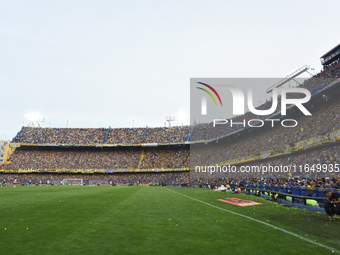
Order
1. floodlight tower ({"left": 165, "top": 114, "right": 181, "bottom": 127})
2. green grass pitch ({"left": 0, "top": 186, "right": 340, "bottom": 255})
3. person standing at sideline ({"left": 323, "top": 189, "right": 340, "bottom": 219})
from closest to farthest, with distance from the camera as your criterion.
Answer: green grass pitch ({"left": 0, "top": 186, "right": 340, "bottom": 255}), person standing at sideline ({"left": 323, "top": 189, "right": 340, "bottom": 219}), floodlight tower ({"left": 165, "top": 114, "right": 181, "bottom": 127})

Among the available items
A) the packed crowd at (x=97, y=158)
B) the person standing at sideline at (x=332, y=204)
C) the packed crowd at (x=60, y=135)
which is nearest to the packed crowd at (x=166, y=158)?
the packed crowd at (x=97, y=158)

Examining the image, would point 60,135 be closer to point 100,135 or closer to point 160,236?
point 100,135

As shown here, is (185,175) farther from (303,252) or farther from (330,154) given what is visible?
(303,252)

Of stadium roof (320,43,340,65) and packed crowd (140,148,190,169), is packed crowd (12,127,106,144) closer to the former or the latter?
packed crowd (140,148,190,169)

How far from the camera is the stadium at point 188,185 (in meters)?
6.23

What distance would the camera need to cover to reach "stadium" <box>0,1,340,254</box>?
20.4 ft

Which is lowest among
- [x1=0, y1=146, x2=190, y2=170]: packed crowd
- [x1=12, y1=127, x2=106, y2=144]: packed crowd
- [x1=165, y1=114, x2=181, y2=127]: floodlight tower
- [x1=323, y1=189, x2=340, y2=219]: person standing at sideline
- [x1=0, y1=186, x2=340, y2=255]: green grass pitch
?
[x1=0, y1=186, x2=340, y2=255]: green grass pitch

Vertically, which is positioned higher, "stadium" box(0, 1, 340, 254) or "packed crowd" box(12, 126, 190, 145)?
"packed crowd" box(12, 126, 190, 145)

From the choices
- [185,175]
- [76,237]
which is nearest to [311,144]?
[76,237]

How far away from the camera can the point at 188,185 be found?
158ft

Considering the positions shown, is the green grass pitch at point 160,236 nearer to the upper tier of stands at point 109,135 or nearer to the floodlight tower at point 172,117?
the upper tier of stands at point 109,135

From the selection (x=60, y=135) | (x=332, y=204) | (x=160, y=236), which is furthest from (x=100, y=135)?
(x=160, y=236)

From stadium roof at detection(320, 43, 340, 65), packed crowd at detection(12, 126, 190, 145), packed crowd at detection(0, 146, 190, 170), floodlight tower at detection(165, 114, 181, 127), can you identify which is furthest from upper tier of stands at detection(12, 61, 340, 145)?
stadium roof at detection(320, 43, 340, 65)

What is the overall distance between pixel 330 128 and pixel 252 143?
1749cm
